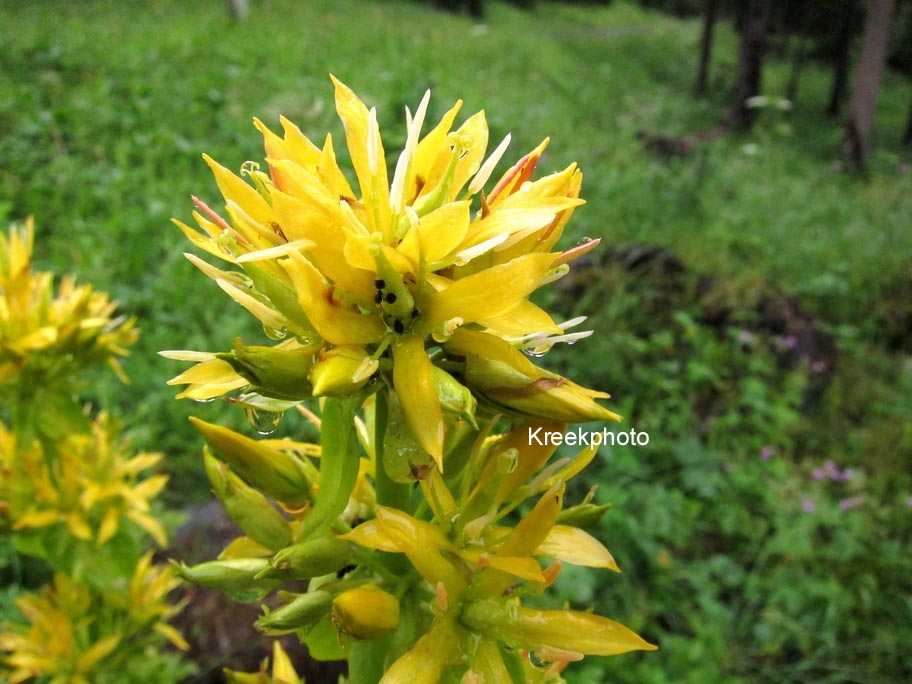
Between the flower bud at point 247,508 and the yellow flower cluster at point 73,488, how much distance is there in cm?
103

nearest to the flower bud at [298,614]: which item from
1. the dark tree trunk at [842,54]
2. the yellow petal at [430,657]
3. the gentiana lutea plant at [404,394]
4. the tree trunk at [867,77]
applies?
the gentiana lutea plant at [404,394]

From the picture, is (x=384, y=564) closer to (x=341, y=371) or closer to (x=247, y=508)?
(x=247, y=508)

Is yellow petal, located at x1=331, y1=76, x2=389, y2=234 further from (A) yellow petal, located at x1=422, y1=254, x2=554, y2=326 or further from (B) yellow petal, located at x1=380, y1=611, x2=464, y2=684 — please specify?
(B) yellow petal, located at x1=380, y1=611, x2=464, y2=684

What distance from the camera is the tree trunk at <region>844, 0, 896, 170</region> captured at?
10.5 m

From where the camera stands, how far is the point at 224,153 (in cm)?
567

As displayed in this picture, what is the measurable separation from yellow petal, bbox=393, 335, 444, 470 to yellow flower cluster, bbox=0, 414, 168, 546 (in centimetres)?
140

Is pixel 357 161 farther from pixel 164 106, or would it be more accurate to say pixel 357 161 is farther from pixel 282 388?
pixel 164 106

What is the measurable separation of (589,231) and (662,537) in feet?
9.08

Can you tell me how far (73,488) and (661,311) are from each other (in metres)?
3.78

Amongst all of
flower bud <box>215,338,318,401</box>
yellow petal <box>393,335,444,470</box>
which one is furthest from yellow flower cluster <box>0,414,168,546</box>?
yellow petal <box>393,335,444,470</box>

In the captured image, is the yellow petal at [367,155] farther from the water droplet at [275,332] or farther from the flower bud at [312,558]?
the flower bud at [312,558]

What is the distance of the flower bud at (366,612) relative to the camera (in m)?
0.90

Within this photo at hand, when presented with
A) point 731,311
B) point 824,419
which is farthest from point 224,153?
point 824,419

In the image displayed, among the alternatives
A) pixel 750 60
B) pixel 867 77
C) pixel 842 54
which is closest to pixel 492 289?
pixel 867 77
